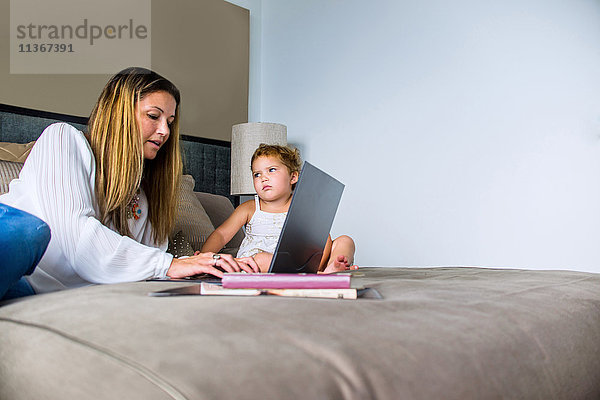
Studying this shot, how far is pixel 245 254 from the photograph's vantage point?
2.29 metres

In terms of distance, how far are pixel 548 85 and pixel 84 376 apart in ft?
9.84

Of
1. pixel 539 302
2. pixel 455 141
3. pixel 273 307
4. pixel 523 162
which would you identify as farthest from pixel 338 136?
pixel 273 307

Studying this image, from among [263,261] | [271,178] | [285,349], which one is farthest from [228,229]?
[285,349]

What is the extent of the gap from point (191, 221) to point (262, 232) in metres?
0.32

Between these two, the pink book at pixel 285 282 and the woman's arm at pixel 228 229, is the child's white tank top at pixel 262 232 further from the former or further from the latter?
the pink book at pixel 285 282

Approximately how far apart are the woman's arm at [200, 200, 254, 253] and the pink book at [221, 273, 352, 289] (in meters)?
1.33

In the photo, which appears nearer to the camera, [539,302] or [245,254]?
[539,302]

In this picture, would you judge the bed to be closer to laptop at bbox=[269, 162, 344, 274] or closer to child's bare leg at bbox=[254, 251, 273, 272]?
laptop at bbox=[269, 162, 344, 274]

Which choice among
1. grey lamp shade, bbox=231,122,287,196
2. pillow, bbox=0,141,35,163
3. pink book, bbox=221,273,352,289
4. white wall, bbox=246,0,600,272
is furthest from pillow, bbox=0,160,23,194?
white wall, bbox=246,0,600,272

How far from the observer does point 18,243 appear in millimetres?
814

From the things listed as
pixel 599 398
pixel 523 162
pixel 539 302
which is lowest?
pixel 599 398

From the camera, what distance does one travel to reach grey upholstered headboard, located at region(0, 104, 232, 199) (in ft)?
8.71

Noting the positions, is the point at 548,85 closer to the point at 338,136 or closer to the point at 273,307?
the point at 338,136

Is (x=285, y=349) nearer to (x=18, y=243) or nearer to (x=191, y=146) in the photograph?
(x=18, y=243)
